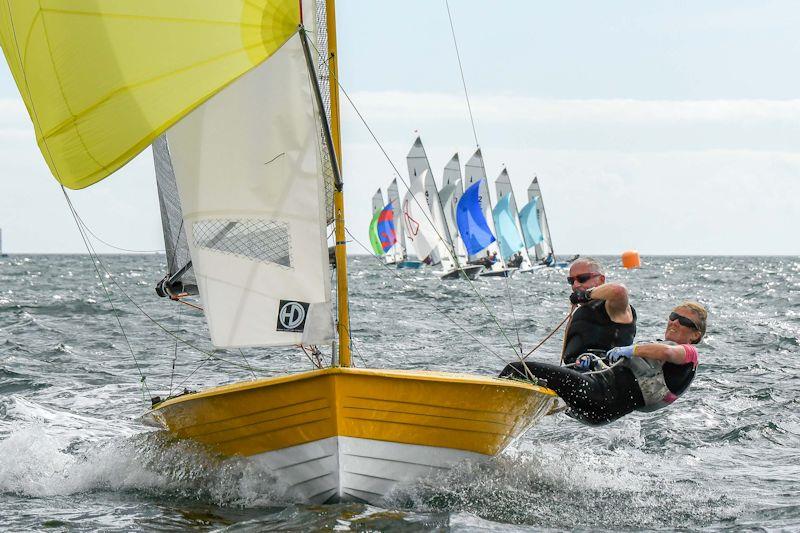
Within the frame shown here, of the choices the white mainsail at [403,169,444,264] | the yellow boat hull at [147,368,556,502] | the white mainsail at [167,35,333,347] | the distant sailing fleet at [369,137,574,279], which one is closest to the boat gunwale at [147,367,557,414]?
the yellow boat hull at [147,368,556,502]

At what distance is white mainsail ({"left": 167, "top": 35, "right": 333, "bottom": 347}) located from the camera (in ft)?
20.8

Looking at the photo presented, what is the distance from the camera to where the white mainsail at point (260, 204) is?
6336 mm

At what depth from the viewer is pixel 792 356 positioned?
15250 mm

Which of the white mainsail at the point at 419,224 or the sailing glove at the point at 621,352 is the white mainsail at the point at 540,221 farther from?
the sailing glove at the point at 621,352

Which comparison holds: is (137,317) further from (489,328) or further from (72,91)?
(72,91)

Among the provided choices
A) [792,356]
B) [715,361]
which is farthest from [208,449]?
[792,356]

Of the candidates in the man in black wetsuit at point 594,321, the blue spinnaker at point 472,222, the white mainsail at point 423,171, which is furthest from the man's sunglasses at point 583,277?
the blue spinnaker at point 472,222

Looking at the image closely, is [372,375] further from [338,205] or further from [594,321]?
[594,321]

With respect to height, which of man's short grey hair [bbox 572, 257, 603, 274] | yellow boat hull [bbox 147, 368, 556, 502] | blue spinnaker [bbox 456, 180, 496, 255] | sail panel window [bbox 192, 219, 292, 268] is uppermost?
blue spinnaker [bbox 456, 180, 496, 255]

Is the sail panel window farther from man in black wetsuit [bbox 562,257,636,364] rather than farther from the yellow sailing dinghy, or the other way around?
man in black wetsuit [bbox 562,257,636,364]

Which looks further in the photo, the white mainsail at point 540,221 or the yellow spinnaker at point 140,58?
the white mainsail at point 540,221

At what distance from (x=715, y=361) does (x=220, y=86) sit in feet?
35.0

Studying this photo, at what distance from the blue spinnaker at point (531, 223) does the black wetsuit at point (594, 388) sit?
168 feet

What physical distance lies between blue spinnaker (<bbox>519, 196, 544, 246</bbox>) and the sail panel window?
52082mm
